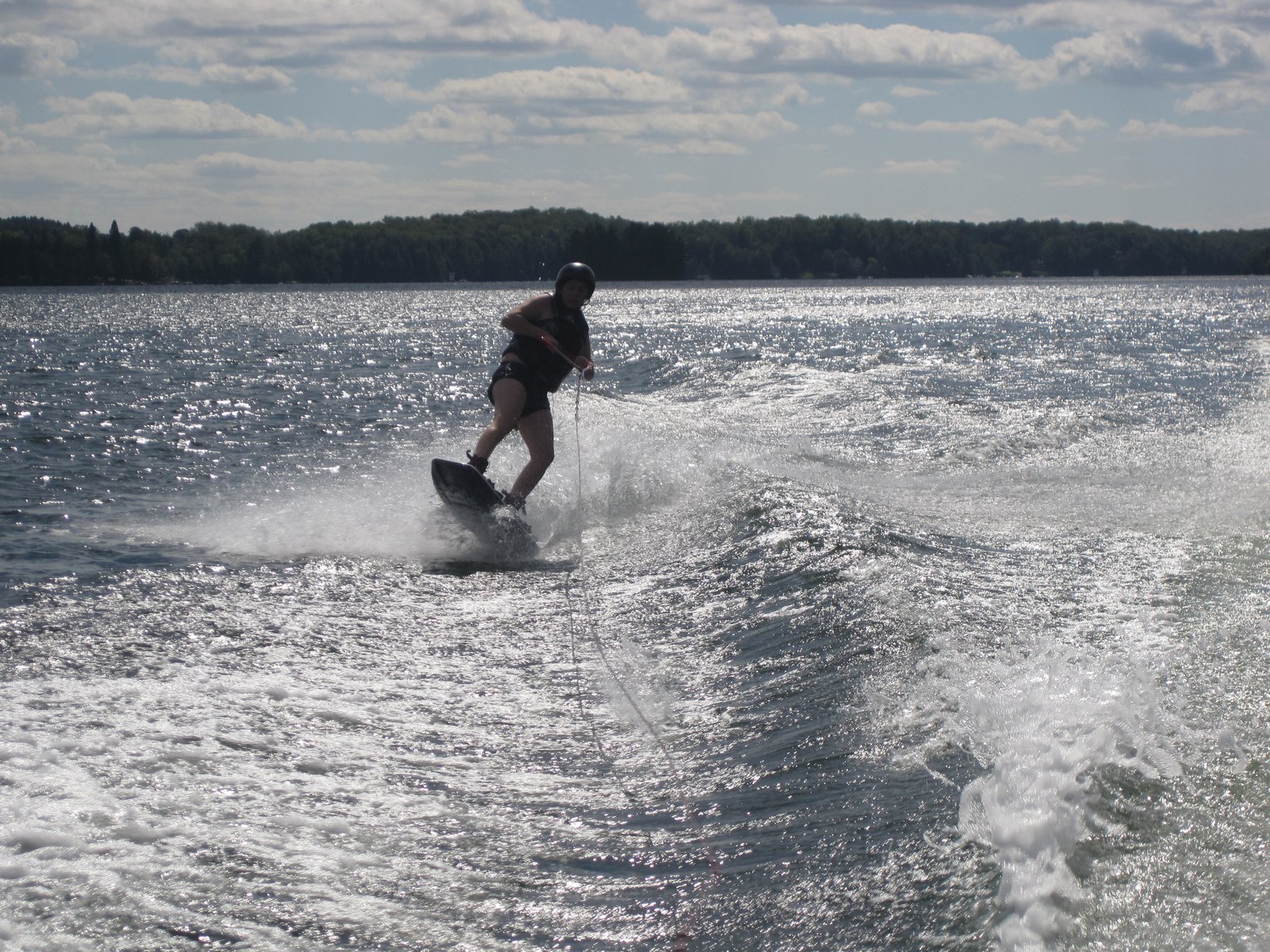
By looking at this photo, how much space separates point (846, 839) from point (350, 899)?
1.44 metres

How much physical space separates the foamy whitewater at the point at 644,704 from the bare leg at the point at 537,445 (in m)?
0.40

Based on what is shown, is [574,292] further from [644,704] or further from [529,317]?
[644,704]

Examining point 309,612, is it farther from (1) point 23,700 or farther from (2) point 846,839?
(2) point 846,839

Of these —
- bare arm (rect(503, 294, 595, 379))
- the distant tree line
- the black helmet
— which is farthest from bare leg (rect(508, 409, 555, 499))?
the distant tree line

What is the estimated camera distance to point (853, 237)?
17112 cm

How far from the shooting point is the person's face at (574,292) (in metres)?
9.34

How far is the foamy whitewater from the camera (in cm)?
354

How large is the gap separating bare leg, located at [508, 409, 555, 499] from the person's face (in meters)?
0.80

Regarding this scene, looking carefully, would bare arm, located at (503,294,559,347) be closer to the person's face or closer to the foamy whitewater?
the person's face

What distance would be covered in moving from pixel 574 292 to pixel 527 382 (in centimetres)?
74

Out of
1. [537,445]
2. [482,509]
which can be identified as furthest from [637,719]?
[537,445]

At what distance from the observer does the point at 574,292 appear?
934 centimetres

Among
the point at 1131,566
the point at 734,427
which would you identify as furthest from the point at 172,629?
the point at 734,427

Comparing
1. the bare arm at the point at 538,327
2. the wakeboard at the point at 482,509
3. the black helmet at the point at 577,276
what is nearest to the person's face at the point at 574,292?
the black helmet at the point at 577,276
